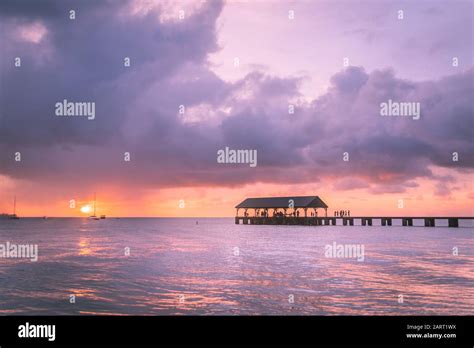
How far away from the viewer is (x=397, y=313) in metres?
16.6

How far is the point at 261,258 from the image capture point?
37.9 metres

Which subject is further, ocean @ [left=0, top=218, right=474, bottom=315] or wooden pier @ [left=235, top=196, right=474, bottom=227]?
wooden pier @ [left=235, top=196, right=474, bottom=227]

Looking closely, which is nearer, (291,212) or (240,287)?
(240,287)

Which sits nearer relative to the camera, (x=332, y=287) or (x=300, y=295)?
(x=300, y=295)

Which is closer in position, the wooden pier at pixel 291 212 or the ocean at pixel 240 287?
the ocean at pixel 240 287

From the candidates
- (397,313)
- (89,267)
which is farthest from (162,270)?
(397,313)
